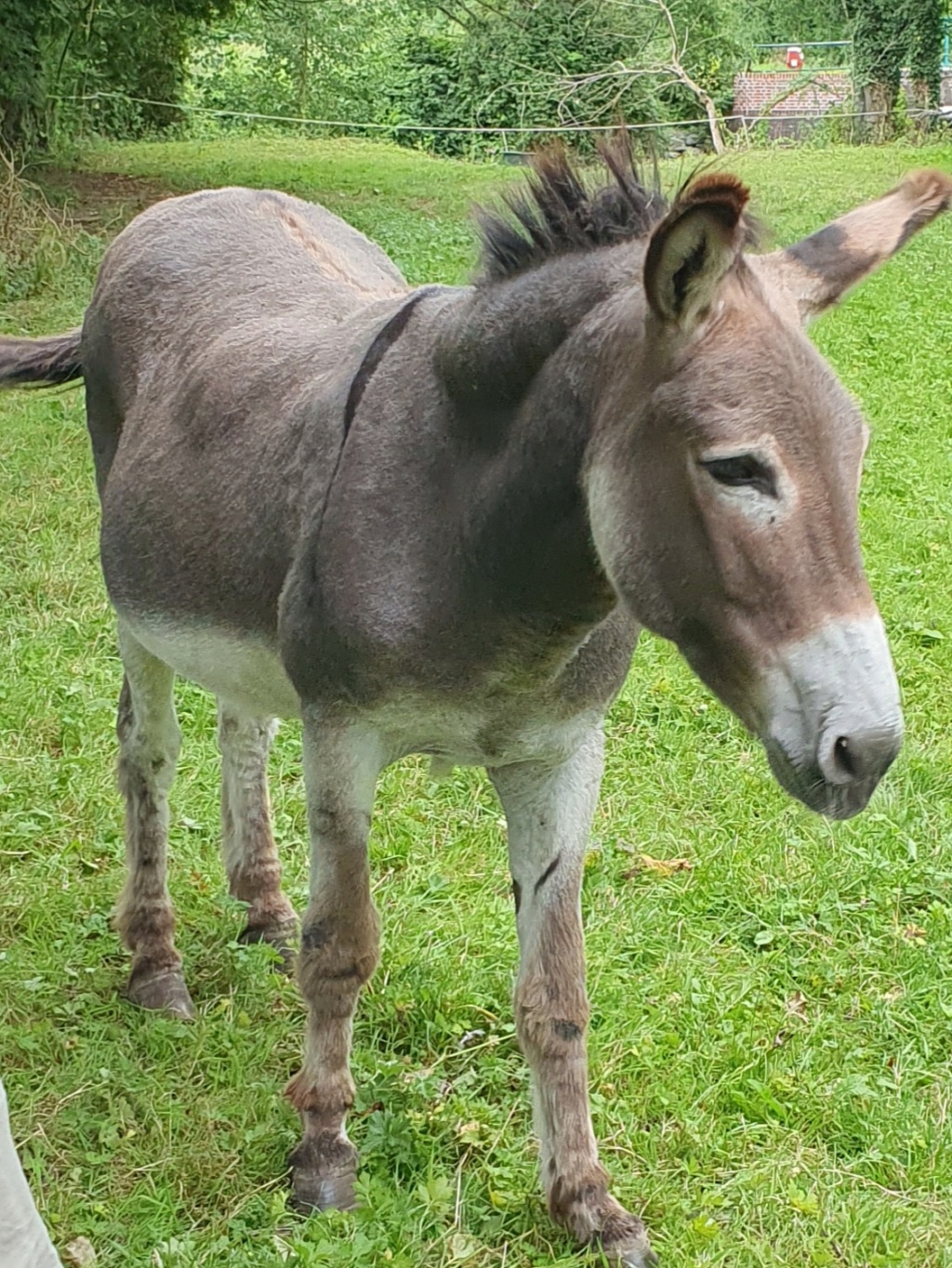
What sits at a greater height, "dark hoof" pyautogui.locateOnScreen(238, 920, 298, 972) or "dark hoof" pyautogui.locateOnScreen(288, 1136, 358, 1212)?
"dark hoof" pyautogui.locateOnScreen(288, 1136, 358, 1212)

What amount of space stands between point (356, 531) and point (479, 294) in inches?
18.9

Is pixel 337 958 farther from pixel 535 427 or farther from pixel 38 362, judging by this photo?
pixel 38 362

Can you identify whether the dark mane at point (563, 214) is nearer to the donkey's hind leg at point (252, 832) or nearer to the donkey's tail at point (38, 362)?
the donkey's hind leg at point (252, 832)

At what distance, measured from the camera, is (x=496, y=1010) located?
11.5 feet

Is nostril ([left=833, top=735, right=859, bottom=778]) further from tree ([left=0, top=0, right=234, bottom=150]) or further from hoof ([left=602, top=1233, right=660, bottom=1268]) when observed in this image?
tree ([left=0, top=0, right=234, bottom=150])

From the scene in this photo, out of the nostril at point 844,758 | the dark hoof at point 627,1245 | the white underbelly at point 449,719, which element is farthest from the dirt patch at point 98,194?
the nostril at point 844,758

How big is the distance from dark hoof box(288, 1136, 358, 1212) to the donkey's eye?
5.85 feet

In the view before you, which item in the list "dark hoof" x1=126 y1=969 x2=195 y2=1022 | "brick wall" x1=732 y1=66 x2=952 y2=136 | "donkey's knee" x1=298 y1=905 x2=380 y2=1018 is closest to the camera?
"donkey's knee" x1=298 y1=905 x2=380 y2=1018

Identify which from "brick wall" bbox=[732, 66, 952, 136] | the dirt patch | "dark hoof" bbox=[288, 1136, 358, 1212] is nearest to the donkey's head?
"dark hoof" bbox=[288, 1136, 358, 1212]

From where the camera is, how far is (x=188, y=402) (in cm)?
322

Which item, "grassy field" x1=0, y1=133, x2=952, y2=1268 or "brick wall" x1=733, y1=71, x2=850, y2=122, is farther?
"brick wall" x1=733, y1=71, x2=850, y2=122

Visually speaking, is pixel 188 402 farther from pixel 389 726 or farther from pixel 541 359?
pixel 541 359

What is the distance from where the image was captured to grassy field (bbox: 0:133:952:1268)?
2.88m

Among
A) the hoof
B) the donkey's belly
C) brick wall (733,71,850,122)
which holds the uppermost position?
the donkey's belly
